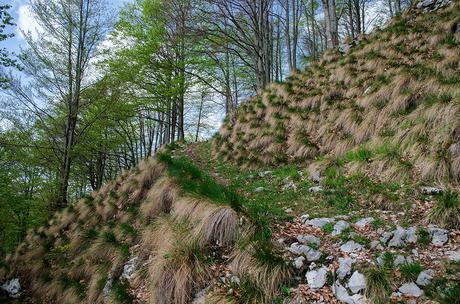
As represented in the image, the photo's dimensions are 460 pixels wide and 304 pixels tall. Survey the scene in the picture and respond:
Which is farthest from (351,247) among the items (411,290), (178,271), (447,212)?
(178,271)

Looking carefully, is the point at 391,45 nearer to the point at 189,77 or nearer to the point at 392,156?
the point at 392,156

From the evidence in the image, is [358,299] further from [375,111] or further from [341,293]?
[375,111]

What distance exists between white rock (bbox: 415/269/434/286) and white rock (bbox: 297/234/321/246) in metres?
1.11

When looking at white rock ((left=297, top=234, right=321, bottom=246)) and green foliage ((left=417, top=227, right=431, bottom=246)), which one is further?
white rock ((left=297, top=234, right=321, bottom=246))

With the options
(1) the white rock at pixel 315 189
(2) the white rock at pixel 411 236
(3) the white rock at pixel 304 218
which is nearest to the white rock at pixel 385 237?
(2) the white rock at pixel 411 236

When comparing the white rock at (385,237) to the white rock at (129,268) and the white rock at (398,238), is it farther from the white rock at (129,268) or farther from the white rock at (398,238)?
the white rock at (129,268)

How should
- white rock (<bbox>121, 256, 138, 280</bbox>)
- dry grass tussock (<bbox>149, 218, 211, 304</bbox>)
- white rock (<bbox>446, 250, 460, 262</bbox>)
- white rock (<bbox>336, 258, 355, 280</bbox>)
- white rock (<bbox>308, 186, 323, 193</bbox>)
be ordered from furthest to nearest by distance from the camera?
white rock (<bbox>308, 186, 323, 193</bbox>), white rock (<bbox>121, 256, 138, 280</bbox>), dry grass tussock (<bbox>149, 218, 211, 304</bbox>), white rock (<bbox>336, 258, 355, 280</bbox>), white rock (<bbox>446, 250, 460, 262</bbox>)

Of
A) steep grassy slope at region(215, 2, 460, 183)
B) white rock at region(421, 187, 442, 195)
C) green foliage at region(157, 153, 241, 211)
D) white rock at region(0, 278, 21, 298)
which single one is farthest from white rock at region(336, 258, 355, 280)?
white rock at region(0, 278, 21, 298)

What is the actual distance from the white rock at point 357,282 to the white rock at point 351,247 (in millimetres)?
471

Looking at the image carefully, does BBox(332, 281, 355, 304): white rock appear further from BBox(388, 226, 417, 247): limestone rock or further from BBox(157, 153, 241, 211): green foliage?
BBox(157, 153, 241, 211): green foliage

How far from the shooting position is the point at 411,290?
2.63m

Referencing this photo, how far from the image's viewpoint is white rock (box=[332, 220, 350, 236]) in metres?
3.79

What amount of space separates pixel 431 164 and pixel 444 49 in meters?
3.93

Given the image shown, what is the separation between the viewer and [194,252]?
3.80m
